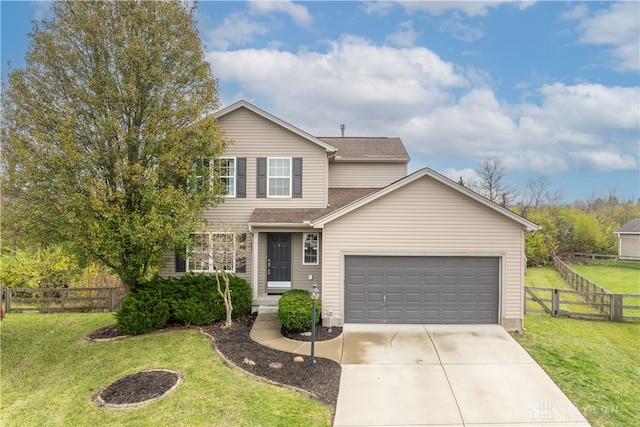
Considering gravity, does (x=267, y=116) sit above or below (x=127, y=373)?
above

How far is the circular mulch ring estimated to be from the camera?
7.00 m

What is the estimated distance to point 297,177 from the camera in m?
13.9

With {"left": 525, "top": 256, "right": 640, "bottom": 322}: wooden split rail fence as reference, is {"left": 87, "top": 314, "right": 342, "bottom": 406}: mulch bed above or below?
below

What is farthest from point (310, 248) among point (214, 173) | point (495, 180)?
point (495, 180)

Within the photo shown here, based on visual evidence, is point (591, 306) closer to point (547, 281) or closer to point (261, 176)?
point (547, 281)

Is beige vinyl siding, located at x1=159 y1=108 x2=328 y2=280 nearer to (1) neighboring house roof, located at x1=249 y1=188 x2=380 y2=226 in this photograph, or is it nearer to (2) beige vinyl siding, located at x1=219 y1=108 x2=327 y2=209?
(2) beige vinyl siding, located at x1=219 y1=108 x2=327 y2=209

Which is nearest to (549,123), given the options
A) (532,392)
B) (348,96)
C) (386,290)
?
(348,96)

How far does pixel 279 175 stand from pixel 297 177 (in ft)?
2.31

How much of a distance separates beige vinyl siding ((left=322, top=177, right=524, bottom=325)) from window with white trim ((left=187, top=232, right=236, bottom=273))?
3080 millimetres

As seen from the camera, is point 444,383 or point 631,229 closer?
point 444,383

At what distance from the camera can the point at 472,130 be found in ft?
116

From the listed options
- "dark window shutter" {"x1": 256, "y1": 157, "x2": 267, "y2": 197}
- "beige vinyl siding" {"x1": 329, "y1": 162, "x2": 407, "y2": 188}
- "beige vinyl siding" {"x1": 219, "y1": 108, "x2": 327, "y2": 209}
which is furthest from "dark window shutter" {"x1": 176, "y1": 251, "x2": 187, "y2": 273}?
"beige vinyl siding" {"x1": 329, "y1": 162, "x2": 407, "y2": 188}

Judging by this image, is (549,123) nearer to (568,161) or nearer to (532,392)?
(568,161)

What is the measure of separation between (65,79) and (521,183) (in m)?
40.9
